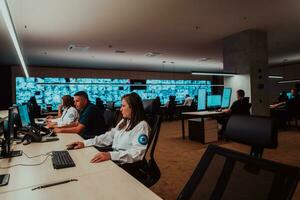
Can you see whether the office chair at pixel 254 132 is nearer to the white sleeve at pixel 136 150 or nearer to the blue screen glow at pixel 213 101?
the white sleeve at pixel 136 150

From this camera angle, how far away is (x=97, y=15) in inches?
158

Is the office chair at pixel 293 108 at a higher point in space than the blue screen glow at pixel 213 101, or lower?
lower

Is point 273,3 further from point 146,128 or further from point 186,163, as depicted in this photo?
point 146,128

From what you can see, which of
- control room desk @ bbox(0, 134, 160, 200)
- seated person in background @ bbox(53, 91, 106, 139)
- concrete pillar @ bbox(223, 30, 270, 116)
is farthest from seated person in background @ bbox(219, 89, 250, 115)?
control room desk @ bbox(0, 134, 160, 200)

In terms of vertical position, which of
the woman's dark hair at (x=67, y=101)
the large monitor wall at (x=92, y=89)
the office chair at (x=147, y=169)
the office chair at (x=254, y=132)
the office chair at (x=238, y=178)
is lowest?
the office chair at (x=147, y=169)

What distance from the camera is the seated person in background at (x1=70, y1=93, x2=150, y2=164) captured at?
176cm

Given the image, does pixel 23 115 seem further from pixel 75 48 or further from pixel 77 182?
pixel 75 48

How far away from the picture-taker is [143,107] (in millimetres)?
2107

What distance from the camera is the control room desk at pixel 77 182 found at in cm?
114

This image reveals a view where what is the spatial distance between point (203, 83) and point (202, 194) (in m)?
13.4

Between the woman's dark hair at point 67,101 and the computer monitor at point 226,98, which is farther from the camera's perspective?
the computer monitor at point 226,98

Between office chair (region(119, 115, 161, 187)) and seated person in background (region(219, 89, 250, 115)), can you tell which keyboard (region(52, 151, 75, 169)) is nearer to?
office chair (region(119, 115, 161, 187))

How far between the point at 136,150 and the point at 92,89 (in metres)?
9.42

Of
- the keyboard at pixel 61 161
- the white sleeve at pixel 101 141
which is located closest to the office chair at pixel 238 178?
the keyboard at pixel 61 161
